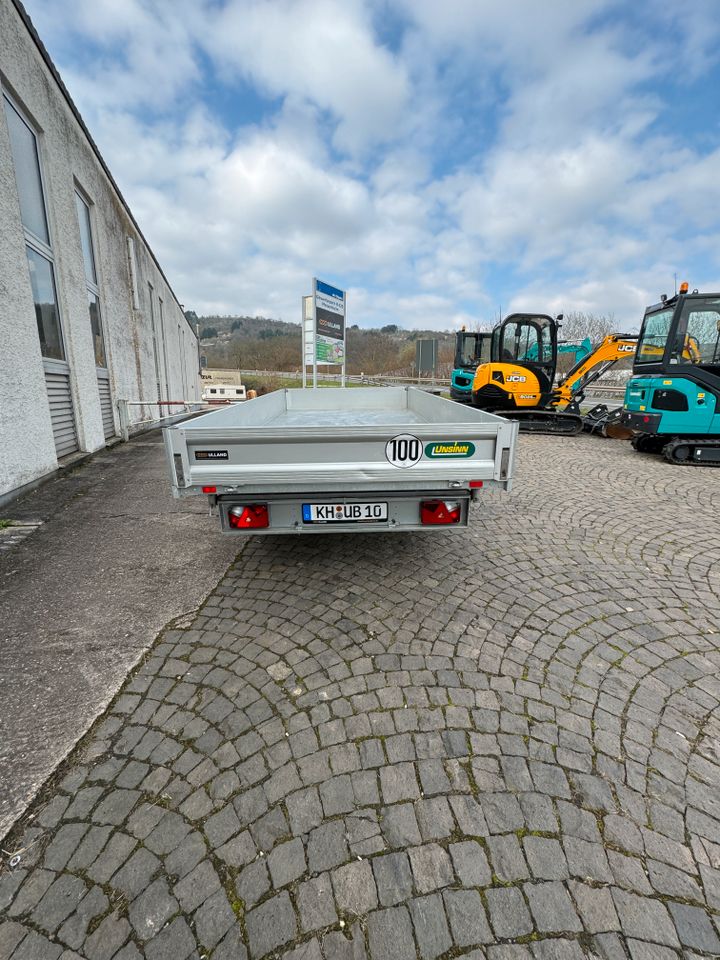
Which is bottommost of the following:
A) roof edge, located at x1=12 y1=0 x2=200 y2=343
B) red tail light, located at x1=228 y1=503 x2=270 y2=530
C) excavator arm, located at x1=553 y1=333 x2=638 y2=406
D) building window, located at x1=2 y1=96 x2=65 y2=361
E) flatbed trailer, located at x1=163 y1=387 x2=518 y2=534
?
red tail light, located at x1=228 y1=503 x2=270 y2=530

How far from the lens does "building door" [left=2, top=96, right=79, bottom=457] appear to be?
6.09 metres

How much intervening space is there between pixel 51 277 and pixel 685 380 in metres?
10.6

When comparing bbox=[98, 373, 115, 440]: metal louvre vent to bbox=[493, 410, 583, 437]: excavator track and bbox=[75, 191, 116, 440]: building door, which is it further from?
bbox=[493, 410, 583, 437]: excavator track

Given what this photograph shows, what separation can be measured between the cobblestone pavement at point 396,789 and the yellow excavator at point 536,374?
8963 millimetres

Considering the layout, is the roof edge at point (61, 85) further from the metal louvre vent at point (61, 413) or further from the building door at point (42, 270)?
the metal louvre vent at point (61, 413)

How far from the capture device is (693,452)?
7598mm

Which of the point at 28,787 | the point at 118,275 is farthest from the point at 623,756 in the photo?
the point at 118,275

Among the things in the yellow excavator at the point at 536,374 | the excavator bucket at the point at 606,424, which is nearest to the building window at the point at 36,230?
the yellow excavator at the point at 536,374

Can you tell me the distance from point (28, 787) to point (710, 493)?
24.6 feet

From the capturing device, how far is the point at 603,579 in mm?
3475

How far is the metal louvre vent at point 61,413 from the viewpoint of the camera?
6.62m

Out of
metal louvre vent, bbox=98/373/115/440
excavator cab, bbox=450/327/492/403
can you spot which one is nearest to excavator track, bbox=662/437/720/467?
excavator cab, bbox=450/327/492/403

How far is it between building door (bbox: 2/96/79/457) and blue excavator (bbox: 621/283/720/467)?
998cm

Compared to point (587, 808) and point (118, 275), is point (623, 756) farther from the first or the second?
point (118, 275)
